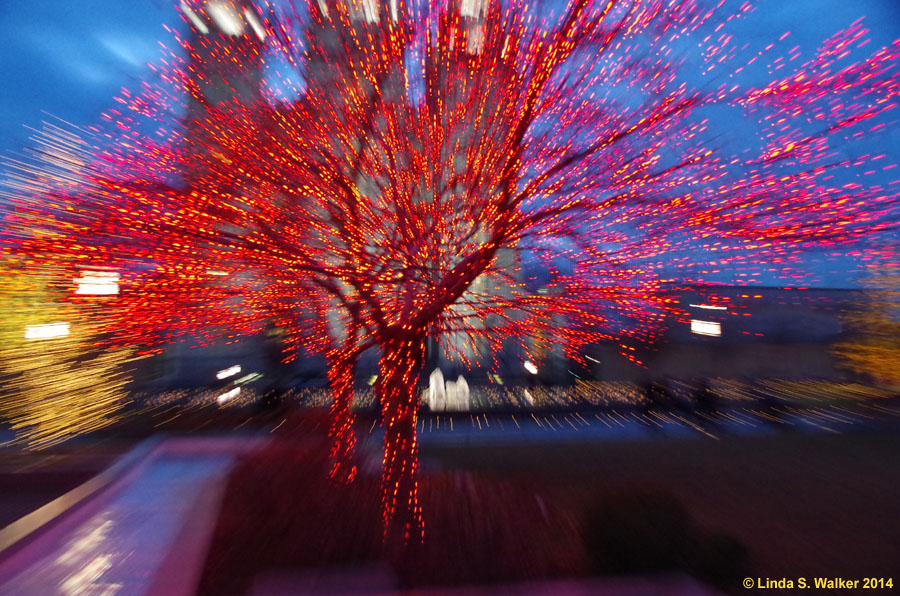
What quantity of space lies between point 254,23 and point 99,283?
2475mm

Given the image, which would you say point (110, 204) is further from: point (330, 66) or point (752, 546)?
point (752, 546)

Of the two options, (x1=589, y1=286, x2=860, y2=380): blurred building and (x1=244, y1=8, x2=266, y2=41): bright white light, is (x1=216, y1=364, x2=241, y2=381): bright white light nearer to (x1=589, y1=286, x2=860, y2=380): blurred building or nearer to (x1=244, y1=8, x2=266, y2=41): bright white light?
(x1=244, y1=8, x2=266, y2=41): bright white light

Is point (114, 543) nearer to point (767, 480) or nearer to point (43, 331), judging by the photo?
point (43, 331)

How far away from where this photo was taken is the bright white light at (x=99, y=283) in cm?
282

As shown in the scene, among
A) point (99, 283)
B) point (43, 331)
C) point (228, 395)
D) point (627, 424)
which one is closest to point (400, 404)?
point (99, 283)

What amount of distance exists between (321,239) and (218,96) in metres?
1.40

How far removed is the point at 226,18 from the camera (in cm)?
249

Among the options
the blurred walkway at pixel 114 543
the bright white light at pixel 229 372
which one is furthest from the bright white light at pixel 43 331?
the bright white light at pixel 229 372

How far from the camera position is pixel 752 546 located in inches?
139

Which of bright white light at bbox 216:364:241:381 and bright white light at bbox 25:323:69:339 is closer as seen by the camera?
bright white light at bbox 25:323:69:339

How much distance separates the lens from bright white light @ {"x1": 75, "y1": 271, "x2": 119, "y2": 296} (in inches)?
111

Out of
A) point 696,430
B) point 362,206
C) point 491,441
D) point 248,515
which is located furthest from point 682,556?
point 696,430

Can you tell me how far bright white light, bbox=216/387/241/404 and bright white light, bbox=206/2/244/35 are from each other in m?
9.15

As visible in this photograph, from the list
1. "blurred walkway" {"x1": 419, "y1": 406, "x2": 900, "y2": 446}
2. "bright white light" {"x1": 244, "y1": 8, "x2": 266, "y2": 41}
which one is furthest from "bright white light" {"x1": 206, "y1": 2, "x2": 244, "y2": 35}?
"blurred walkway" {"x1": 419, "y1": 406, "x2": 900, "y2": 446}
